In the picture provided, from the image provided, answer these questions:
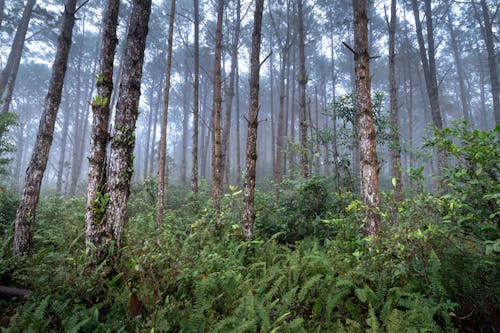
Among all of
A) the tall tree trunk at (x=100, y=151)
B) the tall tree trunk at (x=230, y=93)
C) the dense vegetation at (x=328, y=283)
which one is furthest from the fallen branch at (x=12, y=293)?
the tall tree trunk at (x=230, y=93)

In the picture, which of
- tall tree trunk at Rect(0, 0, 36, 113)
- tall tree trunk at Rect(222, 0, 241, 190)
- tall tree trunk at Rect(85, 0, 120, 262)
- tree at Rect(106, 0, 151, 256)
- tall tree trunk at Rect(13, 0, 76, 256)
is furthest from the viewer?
tall tree trunk at Rect(222, 0, 241, 190)

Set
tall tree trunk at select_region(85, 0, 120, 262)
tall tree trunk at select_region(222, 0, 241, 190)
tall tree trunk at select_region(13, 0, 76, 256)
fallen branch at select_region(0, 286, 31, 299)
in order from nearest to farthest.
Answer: fallen branch at select_region(0, 286, 31, 299) → tall tree trunk at select_region(85, 0, 120, 262) → tall tree trunk at select_region(13, 0, 76, 256) → tall tree trunk at select_region(222, 0, 241, 190)

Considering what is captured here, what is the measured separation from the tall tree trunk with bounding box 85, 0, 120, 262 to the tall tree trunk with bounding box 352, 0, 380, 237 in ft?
17.7

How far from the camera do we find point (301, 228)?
8547 mm

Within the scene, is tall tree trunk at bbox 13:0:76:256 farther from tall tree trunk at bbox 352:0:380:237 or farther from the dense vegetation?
tall tree trunk at bbox 352:0:380:237

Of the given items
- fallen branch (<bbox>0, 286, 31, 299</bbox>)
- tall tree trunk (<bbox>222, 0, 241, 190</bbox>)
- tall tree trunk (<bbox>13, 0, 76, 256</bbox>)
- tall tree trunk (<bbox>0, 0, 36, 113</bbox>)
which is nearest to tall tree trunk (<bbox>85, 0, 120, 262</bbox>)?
fallen branch (<bbox>0, 286, 31, 299</bbox>)

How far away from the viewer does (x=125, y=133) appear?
18.8 feet

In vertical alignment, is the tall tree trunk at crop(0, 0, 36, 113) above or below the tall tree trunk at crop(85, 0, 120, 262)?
above

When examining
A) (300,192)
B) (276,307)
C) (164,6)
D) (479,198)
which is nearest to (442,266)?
(479,198)

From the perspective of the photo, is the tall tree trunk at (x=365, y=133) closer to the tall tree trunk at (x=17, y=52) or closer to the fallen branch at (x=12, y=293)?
the fallen branch at (x=12, y=293)

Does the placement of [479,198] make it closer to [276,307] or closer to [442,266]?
[442,266]

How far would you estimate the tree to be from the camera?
5613mm

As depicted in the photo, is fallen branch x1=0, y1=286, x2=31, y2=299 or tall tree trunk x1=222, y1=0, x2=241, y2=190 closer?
fallen branch x1=0, y1=286, x2=31, y2=299

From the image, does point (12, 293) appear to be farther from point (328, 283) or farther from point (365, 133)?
point (365, 133)
